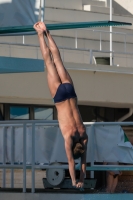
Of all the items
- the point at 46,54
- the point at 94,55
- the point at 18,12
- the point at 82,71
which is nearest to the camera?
the point at 46,54

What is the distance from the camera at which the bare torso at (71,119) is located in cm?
720

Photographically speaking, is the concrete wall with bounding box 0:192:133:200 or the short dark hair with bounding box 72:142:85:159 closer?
the short dark hair with bounding box 72:142:85:159

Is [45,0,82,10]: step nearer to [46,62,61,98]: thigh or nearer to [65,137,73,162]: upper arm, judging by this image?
[46,62,61,98]: thigh

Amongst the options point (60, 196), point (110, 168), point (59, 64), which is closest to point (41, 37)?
point (59, 64)

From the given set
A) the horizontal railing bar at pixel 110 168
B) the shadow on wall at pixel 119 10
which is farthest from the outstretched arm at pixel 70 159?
the shadow on wall at pixel 119 10

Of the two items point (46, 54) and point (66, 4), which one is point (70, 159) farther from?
point (66, 4)

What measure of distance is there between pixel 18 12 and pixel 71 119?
3767 mm

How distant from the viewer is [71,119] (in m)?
7.23

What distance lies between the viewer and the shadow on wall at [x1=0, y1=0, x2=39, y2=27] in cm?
1045

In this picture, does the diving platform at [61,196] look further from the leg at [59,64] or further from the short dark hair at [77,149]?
the leg at [59,64]

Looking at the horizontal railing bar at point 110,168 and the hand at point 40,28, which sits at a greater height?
the hand at point 40,28

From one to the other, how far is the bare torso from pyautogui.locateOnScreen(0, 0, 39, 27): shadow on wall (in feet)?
11.6

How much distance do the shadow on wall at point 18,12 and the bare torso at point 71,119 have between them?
354 centimetres

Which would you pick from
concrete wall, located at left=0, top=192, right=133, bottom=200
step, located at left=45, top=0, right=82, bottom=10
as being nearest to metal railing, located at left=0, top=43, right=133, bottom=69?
step, located at left=45, top=0, right=82, bottom=10
